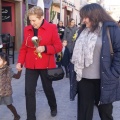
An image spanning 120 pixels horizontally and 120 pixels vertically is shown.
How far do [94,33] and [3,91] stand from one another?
66.3 inches

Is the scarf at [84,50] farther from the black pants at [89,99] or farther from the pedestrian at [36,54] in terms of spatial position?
the pedestrian at [36,54]

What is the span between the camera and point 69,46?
8773mm

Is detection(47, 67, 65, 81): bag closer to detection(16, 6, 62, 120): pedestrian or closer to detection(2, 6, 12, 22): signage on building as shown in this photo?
detection(16, 6, 62, 120): pedestrian

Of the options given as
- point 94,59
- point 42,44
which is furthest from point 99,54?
point 42,44

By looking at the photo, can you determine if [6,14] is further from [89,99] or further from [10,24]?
[89,99]

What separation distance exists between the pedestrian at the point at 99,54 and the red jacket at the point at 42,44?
92 cm

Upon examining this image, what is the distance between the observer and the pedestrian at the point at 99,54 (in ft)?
10.9

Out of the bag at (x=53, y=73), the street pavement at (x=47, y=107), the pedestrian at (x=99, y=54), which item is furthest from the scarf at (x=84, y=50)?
the street pavement at (x=47, y=107)

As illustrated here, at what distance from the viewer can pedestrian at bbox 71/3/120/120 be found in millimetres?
3318

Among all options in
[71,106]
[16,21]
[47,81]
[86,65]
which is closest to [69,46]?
[71,106]

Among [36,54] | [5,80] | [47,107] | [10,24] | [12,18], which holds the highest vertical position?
[12,18]

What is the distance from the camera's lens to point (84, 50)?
3400mm

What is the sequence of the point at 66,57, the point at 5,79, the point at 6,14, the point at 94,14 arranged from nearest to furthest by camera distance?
1. the point at 94,14
2. the point at 5,79
3. the point at 66,57
4. the point at 6,14

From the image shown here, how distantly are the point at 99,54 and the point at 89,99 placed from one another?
614 millimetres
